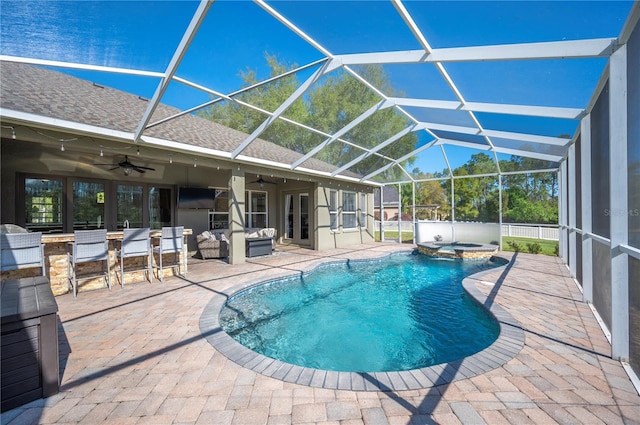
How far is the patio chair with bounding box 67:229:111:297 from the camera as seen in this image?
17.6 ft

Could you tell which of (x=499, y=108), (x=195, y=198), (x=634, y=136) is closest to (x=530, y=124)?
(x=499, y=108)

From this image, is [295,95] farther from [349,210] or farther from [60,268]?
[349,210]

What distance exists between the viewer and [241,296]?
19.5 ft

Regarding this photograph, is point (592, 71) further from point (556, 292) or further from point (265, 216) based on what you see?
point (265, 216)

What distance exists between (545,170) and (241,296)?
12.1 m

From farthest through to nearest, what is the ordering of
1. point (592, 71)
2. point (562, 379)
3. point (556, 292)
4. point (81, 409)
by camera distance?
point (556, 292), point (592, 71), point (562, 379), point (81, 409)

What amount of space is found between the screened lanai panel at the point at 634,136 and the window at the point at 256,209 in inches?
463

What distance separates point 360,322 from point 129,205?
878 centimetres

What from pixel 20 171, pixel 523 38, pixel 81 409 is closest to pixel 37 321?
pixel 81 409

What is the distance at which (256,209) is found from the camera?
43.2 feet

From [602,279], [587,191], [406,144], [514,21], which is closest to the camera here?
[514,21]

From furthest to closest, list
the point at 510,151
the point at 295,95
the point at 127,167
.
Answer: the point at 510,151, the point at 127,167, the point at 295,95

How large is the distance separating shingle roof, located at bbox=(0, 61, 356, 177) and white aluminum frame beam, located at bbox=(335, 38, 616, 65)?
4.89 meters

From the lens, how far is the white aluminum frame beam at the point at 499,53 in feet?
10.4
